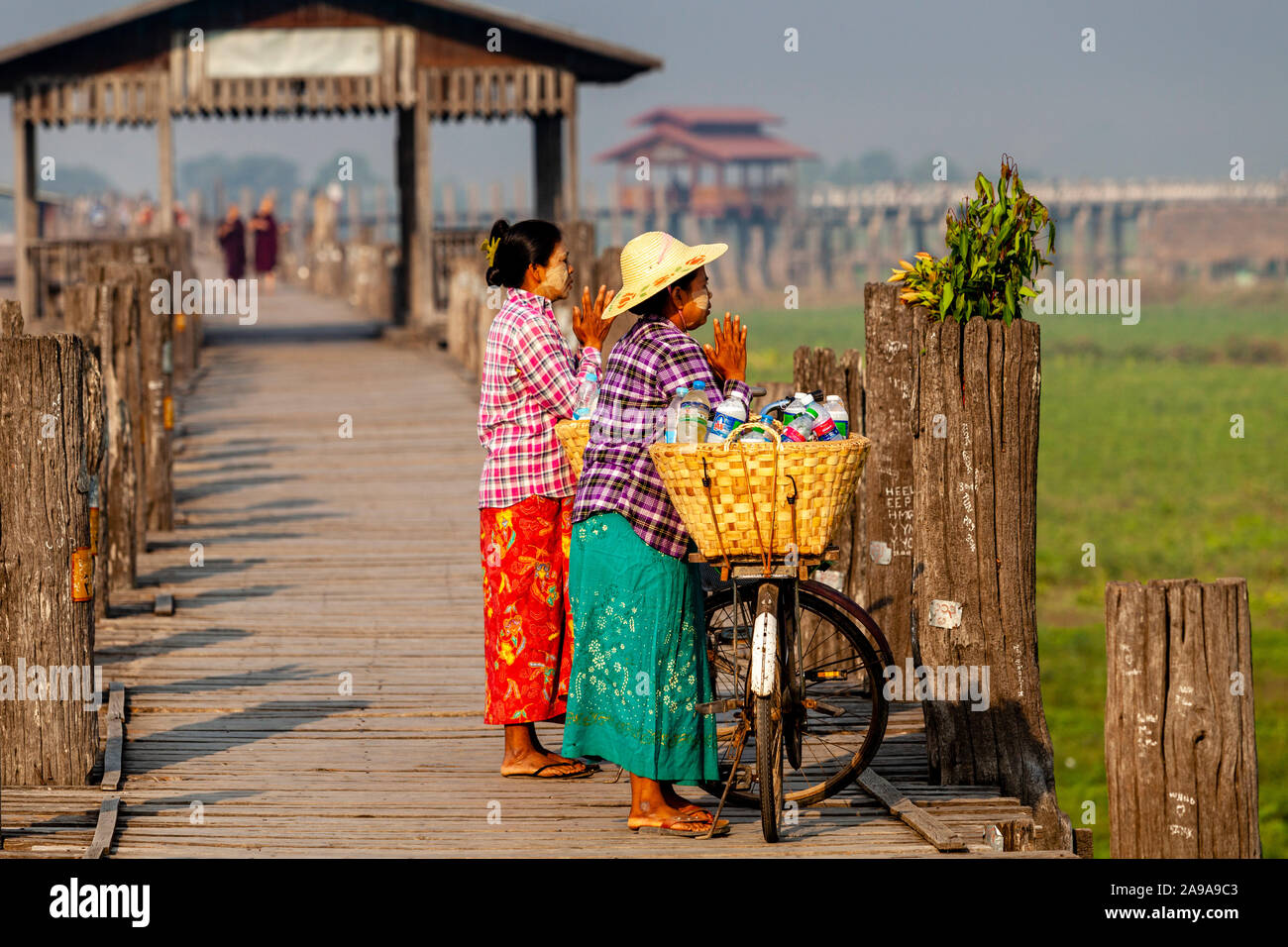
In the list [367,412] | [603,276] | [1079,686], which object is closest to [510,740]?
[603,276]

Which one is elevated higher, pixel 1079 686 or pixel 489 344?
pixel 489 344

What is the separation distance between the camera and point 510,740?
23.0 feet

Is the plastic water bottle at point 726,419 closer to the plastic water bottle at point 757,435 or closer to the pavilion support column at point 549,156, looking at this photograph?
the plastic water bottle at point 757,435

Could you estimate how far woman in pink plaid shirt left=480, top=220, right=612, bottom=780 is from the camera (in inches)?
Answer: 273

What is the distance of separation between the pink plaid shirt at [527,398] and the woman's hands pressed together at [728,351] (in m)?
0.82

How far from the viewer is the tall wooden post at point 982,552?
6.80m

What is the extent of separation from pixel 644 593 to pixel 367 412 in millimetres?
11811

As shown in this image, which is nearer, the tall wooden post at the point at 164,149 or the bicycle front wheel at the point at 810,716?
the bicycle front wheel at the point at 810,716

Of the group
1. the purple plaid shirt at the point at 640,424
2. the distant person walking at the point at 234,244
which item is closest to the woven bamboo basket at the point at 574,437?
the purple plaid shirt at the point at 640,424

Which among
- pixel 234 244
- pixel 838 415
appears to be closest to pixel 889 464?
pixel 838 415

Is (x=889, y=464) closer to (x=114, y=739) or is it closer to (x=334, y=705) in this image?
(x=334, y=705)

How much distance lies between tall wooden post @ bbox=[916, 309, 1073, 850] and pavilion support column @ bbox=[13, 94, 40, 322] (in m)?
17.0

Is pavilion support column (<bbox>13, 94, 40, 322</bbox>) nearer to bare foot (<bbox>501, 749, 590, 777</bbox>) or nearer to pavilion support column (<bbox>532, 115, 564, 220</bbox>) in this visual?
pavilion support column (<bbox>532, 115, 564, 220</bbox>)
